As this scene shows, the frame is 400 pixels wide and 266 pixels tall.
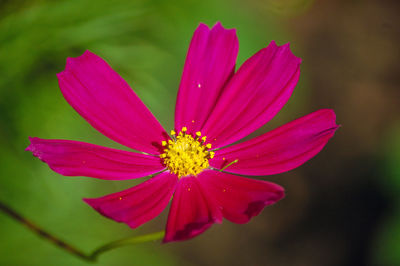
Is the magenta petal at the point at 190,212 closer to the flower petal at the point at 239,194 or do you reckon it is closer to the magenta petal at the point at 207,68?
the flower petal at the point at 239,194

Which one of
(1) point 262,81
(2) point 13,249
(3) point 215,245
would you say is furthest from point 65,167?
(3) point 215,245

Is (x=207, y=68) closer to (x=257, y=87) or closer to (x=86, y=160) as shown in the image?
(x=257, y=87)

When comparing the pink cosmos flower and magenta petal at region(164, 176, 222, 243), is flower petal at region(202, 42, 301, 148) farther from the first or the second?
magenta petal at region(164, 176, 222, 243)

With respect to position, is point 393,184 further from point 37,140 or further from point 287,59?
point 37,140

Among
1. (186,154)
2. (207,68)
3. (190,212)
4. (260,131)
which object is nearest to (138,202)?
(190,212)

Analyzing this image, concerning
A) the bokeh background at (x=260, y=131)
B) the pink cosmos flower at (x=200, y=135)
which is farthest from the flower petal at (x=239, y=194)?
the bokeh background at (x=260, y=131)
